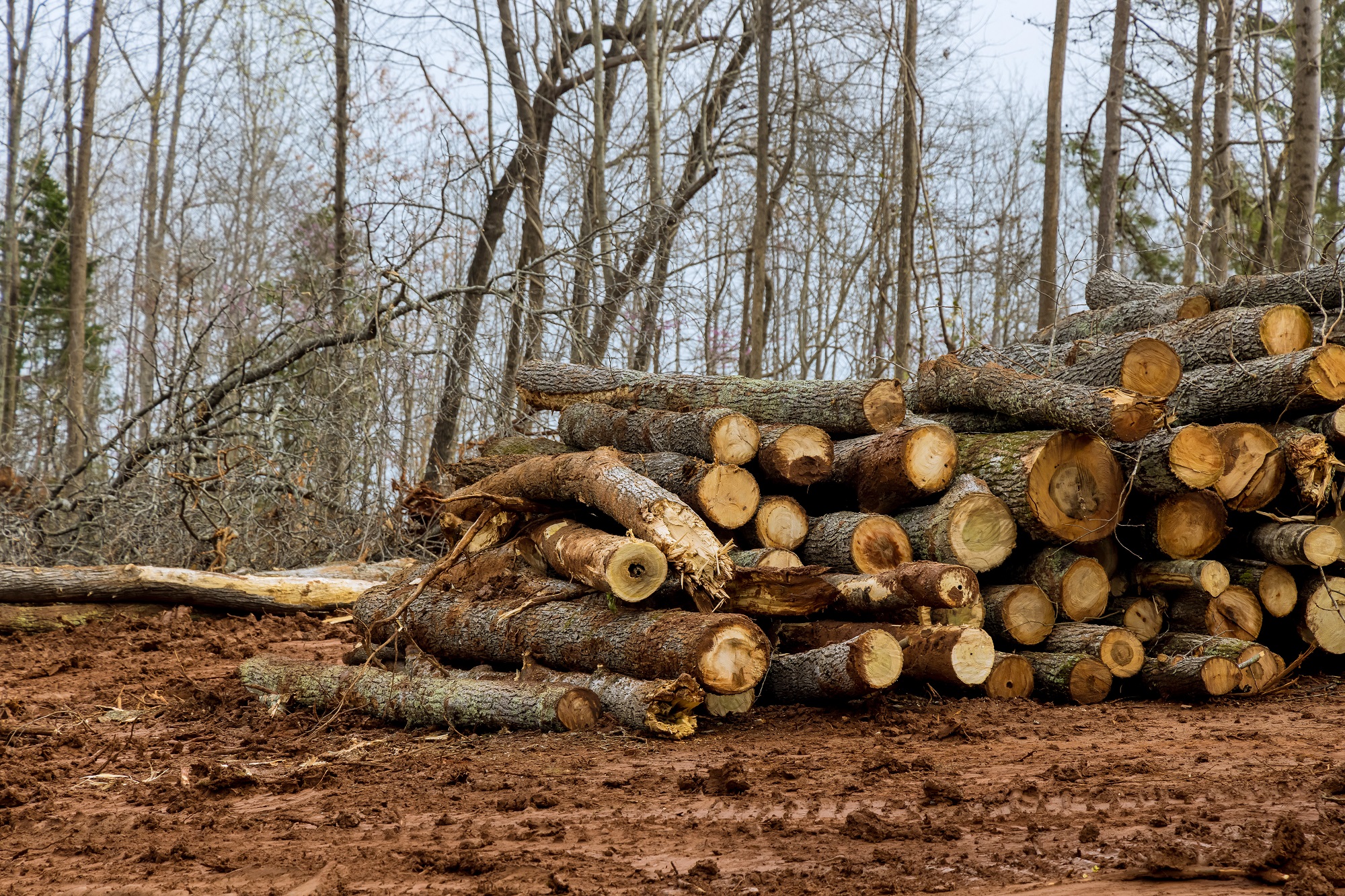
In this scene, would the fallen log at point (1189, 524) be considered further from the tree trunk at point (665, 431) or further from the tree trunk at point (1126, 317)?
the tree trunk at point (665, 431)

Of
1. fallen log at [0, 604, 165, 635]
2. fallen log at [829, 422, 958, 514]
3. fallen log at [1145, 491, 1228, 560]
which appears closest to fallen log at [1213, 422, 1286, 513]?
fallen log at [1145, 491, 1228, 560]

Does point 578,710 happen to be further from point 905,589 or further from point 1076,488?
point 1076,488

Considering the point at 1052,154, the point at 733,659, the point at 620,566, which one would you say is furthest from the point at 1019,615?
A: the point at 1052,154

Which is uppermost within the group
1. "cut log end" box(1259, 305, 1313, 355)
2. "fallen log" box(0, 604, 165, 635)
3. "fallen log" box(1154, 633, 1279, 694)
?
"cut log end" box(1259, 305, 1313, 355)

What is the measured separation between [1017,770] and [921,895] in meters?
1.54

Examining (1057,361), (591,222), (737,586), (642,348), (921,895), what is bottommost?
(921,895)

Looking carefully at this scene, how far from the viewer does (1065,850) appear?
9.76 feet

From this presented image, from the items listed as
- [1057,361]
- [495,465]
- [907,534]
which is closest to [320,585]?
[495,465]

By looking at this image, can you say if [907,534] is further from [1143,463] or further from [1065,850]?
[1065,850]

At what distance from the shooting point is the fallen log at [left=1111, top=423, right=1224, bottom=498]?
19.2 ft

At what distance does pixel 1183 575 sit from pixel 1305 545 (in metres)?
0.67

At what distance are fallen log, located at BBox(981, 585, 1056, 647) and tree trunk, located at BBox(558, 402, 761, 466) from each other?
1667 mm

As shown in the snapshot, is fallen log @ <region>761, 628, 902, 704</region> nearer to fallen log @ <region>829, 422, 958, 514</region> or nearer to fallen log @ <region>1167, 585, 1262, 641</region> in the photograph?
fallen log @ <region>829, 422, 958, 514</region>

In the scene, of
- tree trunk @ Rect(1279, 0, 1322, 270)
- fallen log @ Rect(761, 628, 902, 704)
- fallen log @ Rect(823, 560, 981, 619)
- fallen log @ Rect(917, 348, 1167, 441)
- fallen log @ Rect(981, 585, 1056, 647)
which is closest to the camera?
fallen log @ Rect(761, 628, 902, 704)
